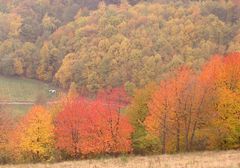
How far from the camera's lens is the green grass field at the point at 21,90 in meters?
107

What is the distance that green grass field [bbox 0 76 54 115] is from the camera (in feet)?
352

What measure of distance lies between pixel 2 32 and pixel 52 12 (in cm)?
2006

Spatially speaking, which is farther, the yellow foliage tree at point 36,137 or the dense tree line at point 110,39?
the dense tree line at point 110,39

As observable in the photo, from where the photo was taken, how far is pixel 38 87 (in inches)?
4754

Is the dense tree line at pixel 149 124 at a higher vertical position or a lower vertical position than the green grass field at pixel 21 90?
higher

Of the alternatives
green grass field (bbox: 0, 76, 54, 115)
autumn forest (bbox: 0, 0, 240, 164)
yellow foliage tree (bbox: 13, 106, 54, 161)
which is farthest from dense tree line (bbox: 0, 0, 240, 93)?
yellow foliage tree (bbox: 13, 106, 54, 161)

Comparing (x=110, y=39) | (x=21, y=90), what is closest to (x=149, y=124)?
(x=21, y=90)

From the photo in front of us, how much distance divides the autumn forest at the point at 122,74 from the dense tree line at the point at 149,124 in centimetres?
11

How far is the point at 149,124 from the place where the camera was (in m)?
47.3

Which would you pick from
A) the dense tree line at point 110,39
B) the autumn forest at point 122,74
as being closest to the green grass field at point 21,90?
the autumn forest at point 122,74

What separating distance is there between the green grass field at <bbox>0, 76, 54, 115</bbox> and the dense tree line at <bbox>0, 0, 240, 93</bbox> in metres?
3.95

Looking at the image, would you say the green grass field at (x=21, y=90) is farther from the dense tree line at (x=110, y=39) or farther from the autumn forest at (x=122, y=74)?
the dense tree line at (x=110, y=39)

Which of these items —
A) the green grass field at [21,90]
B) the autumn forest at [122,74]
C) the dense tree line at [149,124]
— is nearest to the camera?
the dense tree line at [149,124]

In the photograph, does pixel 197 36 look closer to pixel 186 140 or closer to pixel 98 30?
pixel 98 30
